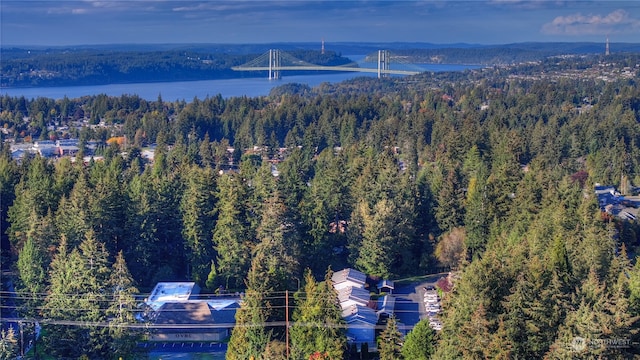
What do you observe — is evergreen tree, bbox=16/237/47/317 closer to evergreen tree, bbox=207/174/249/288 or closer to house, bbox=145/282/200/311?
house, bbox=145/282/200/311

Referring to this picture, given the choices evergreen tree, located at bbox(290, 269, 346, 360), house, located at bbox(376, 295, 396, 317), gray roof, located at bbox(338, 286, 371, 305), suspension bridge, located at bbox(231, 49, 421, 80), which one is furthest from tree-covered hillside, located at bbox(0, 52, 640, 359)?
suspension bridge, located at bbox(231, 49, 421, 80)

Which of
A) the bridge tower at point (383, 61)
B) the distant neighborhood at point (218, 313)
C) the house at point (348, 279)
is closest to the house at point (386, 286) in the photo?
the distant neighborhood at point (218, 313)

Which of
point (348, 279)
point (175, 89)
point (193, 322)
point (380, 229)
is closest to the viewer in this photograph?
point (193, 322)

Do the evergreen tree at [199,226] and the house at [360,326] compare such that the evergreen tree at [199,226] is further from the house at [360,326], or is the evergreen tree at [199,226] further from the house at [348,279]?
the house at [360,326]

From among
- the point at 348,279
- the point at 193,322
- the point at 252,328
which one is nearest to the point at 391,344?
the point at 252,328

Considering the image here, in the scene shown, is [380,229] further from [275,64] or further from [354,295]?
[275,64]

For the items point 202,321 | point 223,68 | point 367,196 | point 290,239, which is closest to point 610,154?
point 367,196
